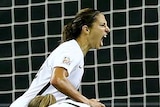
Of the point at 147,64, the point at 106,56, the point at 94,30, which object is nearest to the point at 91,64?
the point at 106,56

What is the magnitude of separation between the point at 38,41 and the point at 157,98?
3.72 ft

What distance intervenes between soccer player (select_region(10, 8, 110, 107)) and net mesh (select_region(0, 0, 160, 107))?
2.55 meters

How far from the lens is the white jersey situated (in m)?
2.79

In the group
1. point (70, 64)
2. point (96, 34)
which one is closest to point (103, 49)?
point (96, 34)

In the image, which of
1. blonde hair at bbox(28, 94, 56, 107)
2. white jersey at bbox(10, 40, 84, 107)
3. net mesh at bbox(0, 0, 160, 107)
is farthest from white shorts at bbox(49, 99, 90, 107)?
net mesh at bbox(0, 0, 160, 107)

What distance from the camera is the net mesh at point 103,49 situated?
5.49m

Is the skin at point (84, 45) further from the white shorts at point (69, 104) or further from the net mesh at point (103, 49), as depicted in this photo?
the net mesh at point (103, 49)

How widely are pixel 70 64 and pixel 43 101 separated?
27 centimetres

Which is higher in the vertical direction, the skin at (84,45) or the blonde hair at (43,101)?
the skin at (84,45)

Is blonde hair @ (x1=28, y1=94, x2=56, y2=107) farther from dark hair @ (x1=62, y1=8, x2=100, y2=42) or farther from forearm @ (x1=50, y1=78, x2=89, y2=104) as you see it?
dark hair @ (x1=62, y1=8, x2=100, y2=42)

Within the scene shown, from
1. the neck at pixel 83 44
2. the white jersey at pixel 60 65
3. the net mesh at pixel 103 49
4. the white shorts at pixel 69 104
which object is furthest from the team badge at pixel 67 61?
the net mesh at pixel 103 49

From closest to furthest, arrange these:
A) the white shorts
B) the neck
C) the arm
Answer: the white shorts, the arm, the neck

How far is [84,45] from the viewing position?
2914 millimetres

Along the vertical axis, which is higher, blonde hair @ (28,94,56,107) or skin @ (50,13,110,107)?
skin @ (50,13,110,107)
